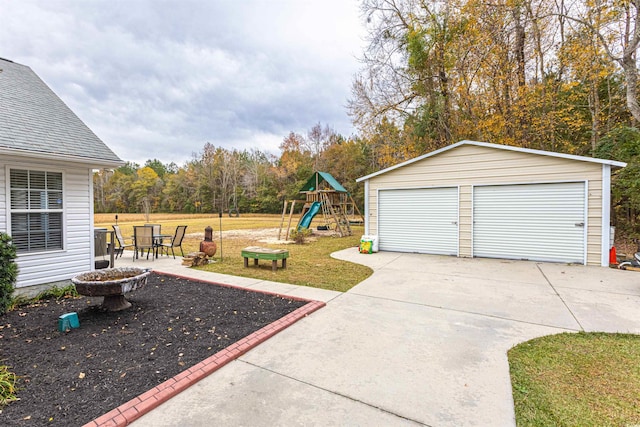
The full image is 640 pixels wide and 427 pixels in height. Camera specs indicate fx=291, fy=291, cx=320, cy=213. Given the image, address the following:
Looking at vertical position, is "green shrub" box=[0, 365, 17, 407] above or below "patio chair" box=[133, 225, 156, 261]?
below

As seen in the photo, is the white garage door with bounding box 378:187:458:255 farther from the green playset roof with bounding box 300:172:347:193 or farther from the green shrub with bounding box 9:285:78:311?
the green shrub with bounding box 9:285:78:311

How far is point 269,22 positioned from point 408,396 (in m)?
11.0

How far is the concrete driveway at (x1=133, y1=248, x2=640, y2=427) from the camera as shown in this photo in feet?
6.56

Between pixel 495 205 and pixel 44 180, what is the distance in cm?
982

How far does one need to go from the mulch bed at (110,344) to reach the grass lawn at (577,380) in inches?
103

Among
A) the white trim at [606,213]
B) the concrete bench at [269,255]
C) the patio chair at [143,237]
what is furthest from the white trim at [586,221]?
the patio chair at [143,237]

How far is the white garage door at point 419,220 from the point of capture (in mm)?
8461

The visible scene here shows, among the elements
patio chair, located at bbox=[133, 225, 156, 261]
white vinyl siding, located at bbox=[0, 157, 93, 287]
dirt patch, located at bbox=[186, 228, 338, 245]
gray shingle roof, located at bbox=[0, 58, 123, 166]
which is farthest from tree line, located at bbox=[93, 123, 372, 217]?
white vinyl siding, located at bbox=[0, 157, 93, 287]

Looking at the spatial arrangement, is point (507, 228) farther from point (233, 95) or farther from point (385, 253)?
point (233, 95)

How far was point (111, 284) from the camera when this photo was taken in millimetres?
3645

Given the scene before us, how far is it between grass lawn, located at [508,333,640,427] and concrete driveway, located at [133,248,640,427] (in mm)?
141

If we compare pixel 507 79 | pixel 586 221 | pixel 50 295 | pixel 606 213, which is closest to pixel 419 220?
pixel 586 221

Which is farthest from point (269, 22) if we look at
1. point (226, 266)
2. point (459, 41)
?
point (226, 266)

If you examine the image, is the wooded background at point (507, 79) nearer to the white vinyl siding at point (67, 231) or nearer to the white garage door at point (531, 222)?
the white garage door at point (531, 222)
